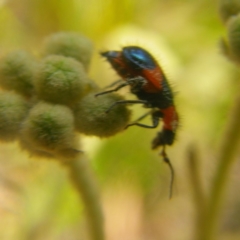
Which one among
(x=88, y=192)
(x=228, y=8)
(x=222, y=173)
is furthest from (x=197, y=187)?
(x=228, y=8)

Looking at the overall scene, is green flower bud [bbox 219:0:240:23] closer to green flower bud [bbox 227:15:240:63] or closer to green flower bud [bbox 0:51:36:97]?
green flower bud [bbox 227:15:240:63]

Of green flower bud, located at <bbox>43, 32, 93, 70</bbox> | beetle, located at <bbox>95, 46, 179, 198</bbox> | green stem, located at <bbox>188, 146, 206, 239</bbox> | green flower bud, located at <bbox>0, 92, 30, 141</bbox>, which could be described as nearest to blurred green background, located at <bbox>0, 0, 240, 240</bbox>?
green stem, located at <bbox>188, 146, 206, 239</bbox>

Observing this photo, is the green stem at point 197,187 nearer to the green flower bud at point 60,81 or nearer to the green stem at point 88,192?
the green stem at point 88,192

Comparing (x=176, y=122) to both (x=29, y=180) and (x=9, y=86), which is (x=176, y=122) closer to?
(x=9, y=86)

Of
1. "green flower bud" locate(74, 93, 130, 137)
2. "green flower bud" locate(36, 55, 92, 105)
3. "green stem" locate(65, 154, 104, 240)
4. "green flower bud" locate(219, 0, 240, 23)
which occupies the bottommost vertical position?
"green stem" locate(65, 154, 104, 240)

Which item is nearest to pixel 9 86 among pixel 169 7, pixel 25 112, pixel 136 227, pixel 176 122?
pixel 25 112

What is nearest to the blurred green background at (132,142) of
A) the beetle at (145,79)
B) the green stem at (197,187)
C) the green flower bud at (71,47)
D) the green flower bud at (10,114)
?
the green stem at (197,187)

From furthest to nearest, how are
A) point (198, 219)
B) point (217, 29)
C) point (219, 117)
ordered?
point (217, 29) < point (219, 117) < point (198, 219)

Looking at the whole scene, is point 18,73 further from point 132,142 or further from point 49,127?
point 132,142
